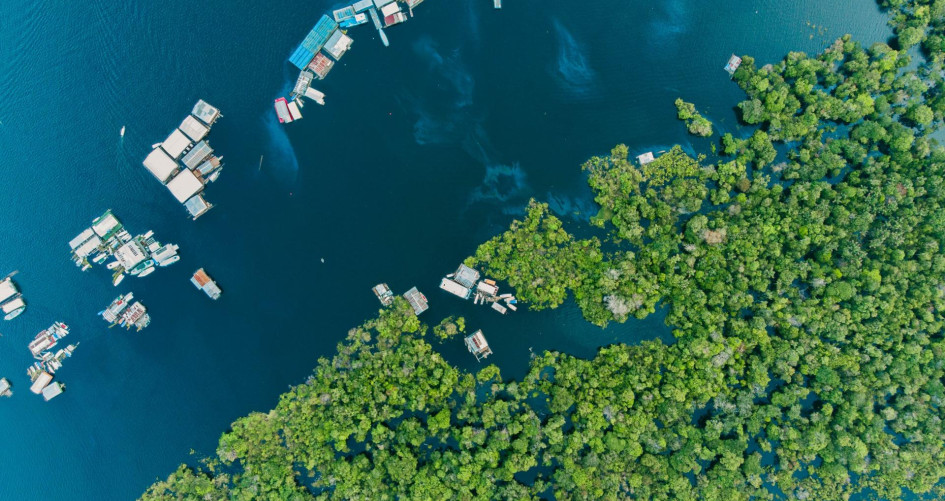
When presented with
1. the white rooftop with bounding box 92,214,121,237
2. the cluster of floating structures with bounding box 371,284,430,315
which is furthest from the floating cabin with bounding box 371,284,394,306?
the white rooftop with bounding box 92,214,121,237

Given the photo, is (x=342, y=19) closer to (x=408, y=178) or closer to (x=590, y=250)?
(x=408, y=178)

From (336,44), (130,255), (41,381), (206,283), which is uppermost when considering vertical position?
(336,44)

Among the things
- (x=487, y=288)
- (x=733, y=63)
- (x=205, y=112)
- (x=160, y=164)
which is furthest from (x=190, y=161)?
(x=733, y=63)

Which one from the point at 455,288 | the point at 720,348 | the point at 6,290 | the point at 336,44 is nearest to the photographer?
the point at 720,348

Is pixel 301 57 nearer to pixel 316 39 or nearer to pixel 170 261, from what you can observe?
pixel 316 39

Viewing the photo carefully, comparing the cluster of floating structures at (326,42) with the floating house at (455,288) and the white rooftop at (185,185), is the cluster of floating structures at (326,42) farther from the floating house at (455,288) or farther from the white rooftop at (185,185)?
the floating house at (455,288)
